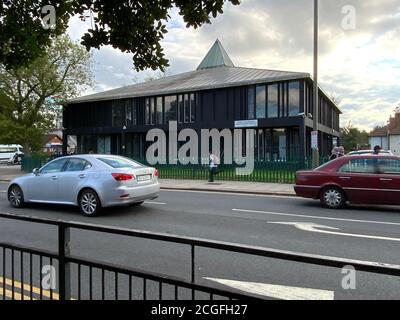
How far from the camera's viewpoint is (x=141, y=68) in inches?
179

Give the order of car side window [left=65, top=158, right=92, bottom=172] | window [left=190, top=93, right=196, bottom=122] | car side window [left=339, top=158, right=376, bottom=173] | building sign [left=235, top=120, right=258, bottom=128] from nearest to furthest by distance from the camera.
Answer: car side window [left=65, top=158, right=92, bottom=172], car side window [left=339, top=158, right=376, bottom=173], building sign [left=235, top=120, right=258, bottom=128], window [left=190, top=93, right=196, bottom=122]

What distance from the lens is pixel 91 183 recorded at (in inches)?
403

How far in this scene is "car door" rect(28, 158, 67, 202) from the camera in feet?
36.1

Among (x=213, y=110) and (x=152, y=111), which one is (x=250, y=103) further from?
(x=152, y=111)

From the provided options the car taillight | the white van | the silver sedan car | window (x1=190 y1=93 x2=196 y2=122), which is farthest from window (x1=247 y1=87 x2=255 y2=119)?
the white van

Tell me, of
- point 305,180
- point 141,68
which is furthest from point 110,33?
point 305,180

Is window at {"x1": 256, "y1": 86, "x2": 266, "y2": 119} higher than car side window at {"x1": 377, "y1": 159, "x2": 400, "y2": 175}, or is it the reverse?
window at {"x1": 256, "y1": 86, "x2": 266, "y2": 119}

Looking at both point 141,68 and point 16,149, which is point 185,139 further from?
point 16,149

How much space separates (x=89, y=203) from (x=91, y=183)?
0.49m

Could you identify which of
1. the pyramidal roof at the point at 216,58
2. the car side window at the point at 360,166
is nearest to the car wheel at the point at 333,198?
the car side window at the point at 360,166

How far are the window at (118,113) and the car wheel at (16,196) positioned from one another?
21688mm

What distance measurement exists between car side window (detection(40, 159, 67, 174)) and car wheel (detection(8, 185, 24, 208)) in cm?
101

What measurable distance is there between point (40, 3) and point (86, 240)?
4379mm

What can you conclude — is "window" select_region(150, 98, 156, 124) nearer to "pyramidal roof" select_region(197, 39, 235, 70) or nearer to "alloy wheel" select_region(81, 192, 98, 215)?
"pyramidal roof" select_region(197, 39, 235, 70)
